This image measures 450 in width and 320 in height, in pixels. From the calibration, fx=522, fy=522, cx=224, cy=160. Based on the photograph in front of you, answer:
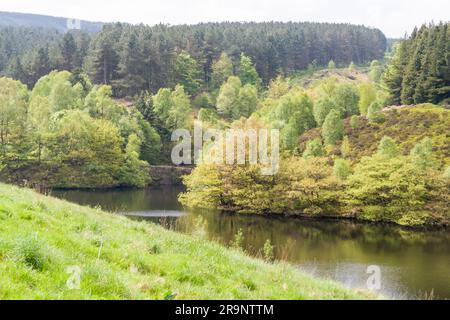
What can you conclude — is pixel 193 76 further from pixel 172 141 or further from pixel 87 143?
pixel 87 143

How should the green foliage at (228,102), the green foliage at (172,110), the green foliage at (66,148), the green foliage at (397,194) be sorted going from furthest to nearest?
the green foliage at (228,102)
the green foliage at (172,110)
the green foliage at (66,148)
the green foliage at (397,194)

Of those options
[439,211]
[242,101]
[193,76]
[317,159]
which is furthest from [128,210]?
[193,76]

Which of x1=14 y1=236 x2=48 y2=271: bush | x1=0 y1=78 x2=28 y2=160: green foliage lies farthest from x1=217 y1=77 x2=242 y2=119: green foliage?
x1=14 y1=236 x2=48 y2=271: bush

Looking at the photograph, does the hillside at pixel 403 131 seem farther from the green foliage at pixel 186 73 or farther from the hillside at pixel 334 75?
the hillside at pixel 334 75

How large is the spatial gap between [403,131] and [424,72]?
1904 cm

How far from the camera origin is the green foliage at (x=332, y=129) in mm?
82731

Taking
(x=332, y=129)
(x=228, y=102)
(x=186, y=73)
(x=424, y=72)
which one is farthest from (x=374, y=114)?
(x=186, y=73)

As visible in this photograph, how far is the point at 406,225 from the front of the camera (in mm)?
59062

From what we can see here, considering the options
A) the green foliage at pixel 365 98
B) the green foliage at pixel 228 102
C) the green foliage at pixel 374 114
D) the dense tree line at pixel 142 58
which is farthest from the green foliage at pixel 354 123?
the dense tree line at pixel 142 58

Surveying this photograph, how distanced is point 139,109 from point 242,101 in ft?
92.9

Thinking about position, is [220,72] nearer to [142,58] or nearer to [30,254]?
[142,58]

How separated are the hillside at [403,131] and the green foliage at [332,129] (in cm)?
207

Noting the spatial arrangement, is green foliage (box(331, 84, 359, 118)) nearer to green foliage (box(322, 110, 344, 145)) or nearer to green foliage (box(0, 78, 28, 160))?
green foliage (box(322, 110, 344, 145))

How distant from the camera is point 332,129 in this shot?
83125 mm
